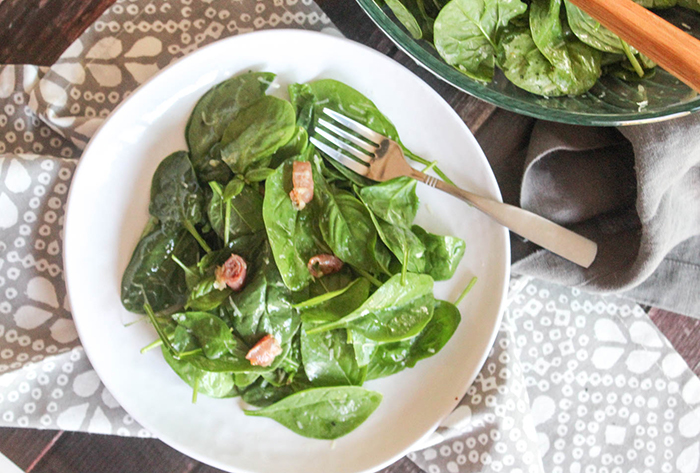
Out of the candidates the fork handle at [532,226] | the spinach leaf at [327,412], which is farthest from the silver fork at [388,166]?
the spinach leaf at [327,412]

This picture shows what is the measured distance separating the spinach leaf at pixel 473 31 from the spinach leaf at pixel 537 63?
2 cm

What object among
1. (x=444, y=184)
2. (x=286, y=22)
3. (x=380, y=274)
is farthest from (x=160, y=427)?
(x=286, y=22)

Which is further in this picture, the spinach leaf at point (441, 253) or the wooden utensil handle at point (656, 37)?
the spinach leaf at point (441, 253)

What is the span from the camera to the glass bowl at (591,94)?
0.75m

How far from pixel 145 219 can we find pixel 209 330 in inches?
8.3

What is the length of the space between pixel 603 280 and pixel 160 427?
0.77 metres

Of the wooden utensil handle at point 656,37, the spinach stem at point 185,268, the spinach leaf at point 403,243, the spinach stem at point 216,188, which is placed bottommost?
the spinach stem at point 185,268

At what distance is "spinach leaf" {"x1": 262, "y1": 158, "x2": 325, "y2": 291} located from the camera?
81cm

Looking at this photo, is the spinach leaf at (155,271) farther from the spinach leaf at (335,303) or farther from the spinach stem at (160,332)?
the spinach leaf at (335,303)

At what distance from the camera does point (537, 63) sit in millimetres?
771

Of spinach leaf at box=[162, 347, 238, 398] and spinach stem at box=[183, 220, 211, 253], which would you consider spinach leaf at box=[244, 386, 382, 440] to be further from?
spinach stem at box=[183, 220, 211, 253]

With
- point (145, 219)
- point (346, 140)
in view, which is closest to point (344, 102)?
point (346, 140)

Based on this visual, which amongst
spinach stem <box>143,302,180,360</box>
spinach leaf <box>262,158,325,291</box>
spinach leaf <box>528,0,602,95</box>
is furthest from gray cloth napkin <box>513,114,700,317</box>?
spinach stem <box>143,302,180,360</box>

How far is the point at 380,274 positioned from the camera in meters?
0.88
